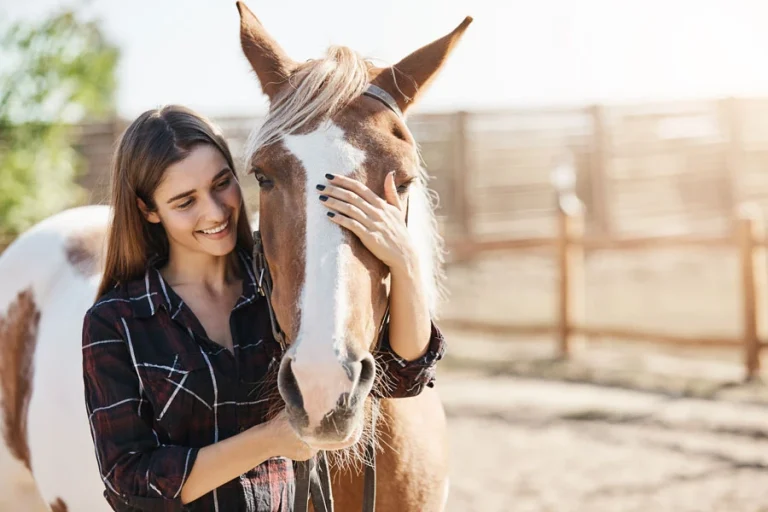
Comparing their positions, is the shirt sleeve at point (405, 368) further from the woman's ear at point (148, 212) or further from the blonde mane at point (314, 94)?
the woman's ear at point (148, 212)

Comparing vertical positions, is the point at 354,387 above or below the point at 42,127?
below

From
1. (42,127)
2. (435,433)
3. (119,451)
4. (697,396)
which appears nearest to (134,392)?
(119,451)

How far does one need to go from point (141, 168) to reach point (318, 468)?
0.88 meters

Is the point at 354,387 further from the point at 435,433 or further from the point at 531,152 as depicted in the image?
the point at 531,152

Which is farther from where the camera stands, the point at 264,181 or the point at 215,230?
the point at 215,230

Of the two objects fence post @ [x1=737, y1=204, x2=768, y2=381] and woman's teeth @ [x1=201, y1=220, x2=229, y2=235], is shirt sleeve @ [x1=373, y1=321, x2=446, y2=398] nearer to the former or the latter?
woman's teeth @ [x1=201, y1=220, x2=229, y2=235]

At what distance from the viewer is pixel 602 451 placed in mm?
5141

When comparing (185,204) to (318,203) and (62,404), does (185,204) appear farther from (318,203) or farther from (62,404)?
(62,404)

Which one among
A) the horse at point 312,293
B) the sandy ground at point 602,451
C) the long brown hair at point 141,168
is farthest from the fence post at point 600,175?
the long brown hair at point 141,168

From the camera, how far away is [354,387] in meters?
1.41

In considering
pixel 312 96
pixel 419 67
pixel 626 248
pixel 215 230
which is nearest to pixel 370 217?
pixel 312 96

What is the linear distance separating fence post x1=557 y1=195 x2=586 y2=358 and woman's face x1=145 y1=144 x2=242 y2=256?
6.27 meters

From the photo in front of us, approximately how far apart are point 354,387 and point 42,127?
7.76 m

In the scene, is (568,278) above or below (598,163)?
below
